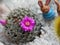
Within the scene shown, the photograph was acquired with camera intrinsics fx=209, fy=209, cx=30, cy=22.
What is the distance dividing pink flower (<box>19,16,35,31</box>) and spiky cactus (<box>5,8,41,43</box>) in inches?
1.0

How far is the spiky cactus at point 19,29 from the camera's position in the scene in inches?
54.4

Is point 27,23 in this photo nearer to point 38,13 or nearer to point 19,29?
point 19,29

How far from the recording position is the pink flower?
4.47 ft

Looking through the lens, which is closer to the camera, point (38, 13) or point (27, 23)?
point (27, 23)

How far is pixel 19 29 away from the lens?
4.52 ft

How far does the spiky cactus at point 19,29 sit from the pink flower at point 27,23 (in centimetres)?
2

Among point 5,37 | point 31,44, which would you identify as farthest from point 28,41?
point 5,37

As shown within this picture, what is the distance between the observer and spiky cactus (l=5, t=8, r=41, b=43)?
1382 mm

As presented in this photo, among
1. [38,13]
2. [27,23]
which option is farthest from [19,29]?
[38,13]

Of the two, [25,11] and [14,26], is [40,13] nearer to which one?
[25,11]

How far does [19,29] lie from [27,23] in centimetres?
7

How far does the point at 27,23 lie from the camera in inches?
54.1

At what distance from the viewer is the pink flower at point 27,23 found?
4.47 ft

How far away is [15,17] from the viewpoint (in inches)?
55.2
